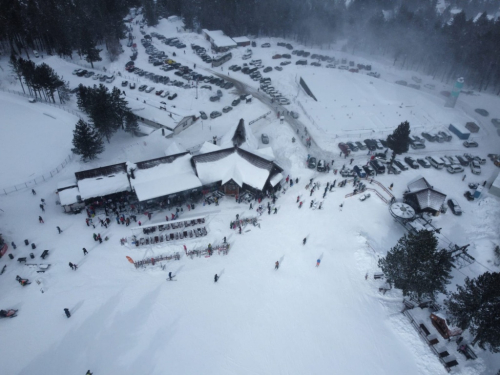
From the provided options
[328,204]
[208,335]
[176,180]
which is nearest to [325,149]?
[328,204]

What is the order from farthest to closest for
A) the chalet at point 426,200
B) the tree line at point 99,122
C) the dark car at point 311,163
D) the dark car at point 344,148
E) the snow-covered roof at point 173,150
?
the dark car at point 344,148 → the dark car at point 311,163 → the snow-covered roof at point 173,150 → the tree line at point 99,122 → the chalet at point 426,200

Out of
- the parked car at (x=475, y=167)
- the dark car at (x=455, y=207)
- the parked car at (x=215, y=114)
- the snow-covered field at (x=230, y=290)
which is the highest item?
the parked car at (x=215, y=114)

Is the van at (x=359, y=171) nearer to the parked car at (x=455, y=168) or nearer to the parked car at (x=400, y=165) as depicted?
the parked car at (x=400, y=165)

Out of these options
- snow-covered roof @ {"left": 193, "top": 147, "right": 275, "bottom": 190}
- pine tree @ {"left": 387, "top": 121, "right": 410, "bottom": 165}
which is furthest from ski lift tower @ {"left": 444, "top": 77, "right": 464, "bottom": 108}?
snow-covered roof @ {"left": 193, "top": 147, "right": 275, "bottom": 190}

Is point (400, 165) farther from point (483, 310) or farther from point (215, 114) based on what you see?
point (215, 114)

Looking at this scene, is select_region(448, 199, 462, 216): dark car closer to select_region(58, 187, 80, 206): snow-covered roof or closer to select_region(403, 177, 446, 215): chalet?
select_region(403, 177, 446, 215): chalet

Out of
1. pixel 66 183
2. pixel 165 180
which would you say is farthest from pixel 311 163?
pixel 66 183

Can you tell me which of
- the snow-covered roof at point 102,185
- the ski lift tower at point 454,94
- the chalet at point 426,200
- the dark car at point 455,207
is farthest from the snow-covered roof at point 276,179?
the ski lift tower at point 454,94

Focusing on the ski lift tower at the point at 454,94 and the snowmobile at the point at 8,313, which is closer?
the snowmobile at the point at 8,313
